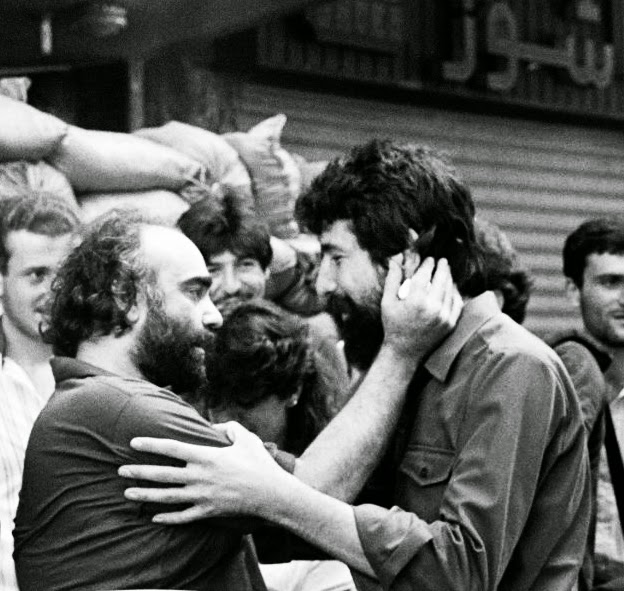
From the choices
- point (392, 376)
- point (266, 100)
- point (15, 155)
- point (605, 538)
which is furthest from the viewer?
point (266, 100)

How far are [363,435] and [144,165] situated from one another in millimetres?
2472

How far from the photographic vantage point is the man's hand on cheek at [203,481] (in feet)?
9.06

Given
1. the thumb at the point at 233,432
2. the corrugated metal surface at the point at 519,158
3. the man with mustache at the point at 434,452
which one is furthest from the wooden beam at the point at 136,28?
the thumb at the point at 233,432


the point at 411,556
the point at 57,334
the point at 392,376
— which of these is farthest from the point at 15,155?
the point at 411,556

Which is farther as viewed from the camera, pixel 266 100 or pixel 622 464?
pixel 266 100

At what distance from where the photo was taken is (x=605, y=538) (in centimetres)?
412

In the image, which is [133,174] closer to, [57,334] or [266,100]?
[57,334]

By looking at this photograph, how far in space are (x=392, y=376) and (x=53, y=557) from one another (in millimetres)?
807

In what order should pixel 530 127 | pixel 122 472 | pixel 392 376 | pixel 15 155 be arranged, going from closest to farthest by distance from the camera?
pixel 122 472 < pixel 392 376 < pixel 15 155 < pixel 530 127

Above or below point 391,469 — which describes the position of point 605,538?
below

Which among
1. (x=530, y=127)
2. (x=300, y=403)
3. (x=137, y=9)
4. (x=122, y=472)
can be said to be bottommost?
(x=530, y=127)

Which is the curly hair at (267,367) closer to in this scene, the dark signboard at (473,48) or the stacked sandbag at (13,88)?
the stacked sandbag at (13,88)

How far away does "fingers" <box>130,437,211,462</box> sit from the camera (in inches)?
109

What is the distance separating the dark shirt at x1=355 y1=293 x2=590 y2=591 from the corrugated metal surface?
17.8ft
